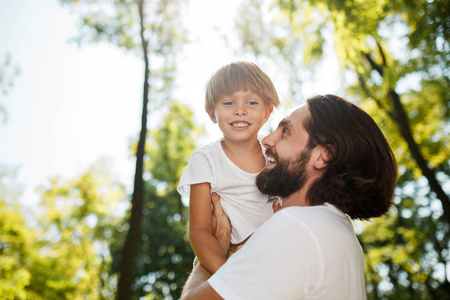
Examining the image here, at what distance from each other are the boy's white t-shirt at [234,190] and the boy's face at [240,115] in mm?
272

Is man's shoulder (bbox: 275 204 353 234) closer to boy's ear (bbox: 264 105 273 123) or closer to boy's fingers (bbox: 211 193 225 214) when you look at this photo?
boy's fingers (bbox: 211 193 225 214)

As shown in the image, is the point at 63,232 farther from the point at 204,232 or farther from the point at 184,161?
the point at 204,232

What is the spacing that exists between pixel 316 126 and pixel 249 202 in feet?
3.12

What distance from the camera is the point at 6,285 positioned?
1636 centimetres

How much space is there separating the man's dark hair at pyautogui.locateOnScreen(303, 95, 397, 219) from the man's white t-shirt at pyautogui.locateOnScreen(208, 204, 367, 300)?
0.43m

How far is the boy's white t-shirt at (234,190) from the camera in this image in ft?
9.23

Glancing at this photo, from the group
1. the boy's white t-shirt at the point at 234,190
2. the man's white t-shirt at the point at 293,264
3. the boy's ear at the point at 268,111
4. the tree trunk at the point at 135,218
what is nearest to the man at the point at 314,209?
the man's white t-shirt at the point at 293,264

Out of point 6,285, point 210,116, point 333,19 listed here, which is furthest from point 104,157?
point 210,116

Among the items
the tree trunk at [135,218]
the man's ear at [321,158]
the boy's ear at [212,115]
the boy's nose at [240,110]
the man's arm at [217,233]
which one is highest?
the boy's nose at [240,110]

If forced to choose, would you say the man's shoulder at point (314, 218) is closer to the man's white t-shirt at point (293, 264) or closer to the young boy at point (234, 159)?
the man's white t-shirt at point (293, 264)

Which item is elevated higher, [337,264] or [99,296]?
[337,264]

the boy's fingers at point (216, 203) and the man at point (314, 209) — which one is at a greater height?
the man at point (314, 209)

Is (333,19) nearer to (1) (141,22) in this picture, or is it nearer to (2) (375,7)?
(2) (375,7)

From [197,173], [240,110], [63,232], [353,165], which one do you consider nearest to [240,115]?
[240,110]
